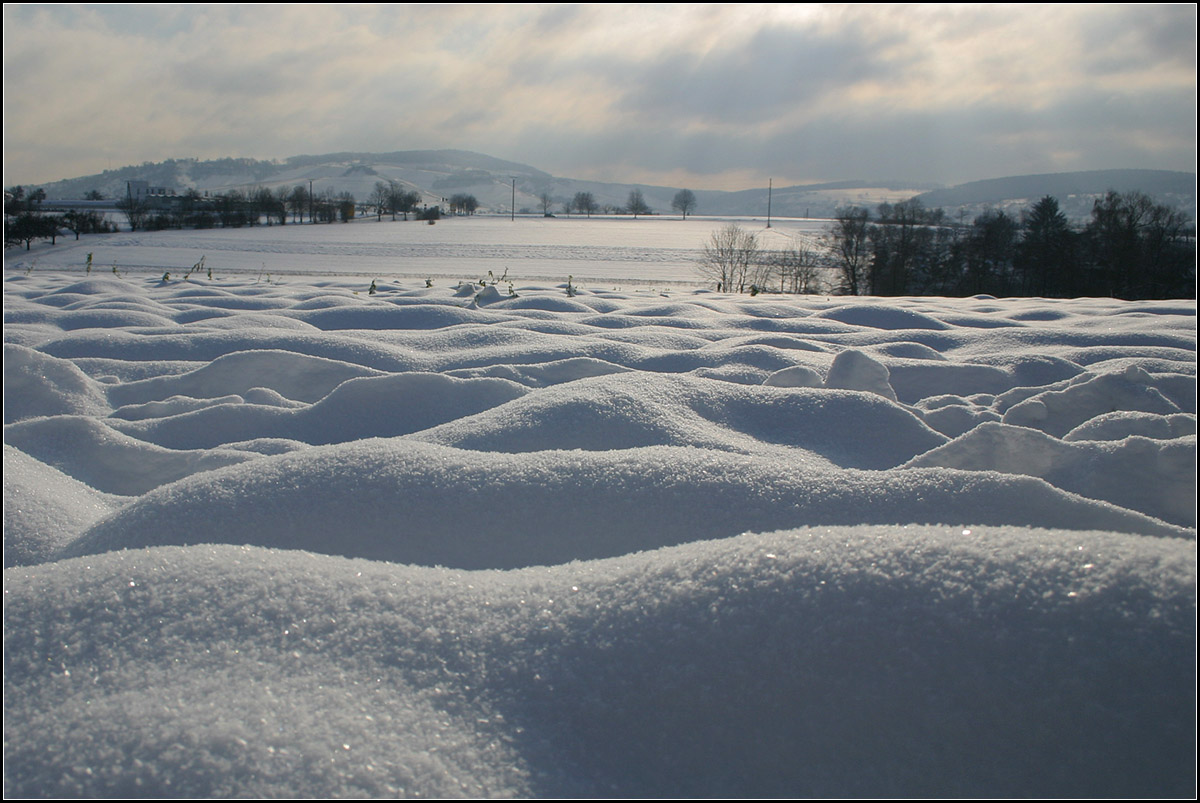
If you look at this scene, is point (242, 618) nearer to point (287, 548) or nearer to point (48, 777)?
point (48, 777)

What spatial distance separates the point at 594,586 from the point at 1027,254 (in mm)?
32109

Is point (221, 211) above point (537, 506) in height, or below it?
above

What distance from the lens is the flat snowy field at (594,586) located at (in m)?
0.76

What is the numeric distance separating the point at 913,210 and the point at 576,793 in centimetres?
4386

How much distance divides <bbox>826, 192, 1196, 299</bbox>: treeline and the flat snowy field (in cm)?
2689

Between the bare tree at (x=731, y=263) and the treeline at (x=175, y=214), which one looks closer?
the treeline at (x=175, y=214)

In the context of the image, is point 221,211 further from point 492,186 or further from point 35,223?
point 492,186

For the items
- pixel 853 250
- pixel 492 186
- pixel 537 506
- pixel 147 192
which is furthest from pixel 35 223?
pixel 492 186

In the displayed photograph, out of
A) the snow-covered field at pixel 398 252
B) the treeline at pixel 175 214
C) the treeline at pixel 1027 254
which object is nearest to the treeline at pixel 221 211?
the treeline at pixel 175 214

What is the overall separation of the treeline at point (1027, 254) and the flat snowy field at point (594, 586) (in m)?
26.9

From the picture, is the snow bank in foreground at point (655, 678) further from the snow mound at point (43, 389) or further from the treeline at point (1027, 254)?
the treeline at point (1027, 254)

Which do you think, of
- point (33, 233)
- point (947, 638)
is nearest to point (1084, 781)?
point (947, 638)

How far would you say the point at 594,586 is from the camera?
1015 millimetres

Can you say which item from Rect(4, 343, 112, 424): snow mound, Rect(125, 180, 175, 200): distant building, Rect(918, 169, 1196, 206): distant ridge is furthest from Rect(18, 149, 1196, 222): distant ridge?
Rect(4, 343, 112, 424): snow mound
